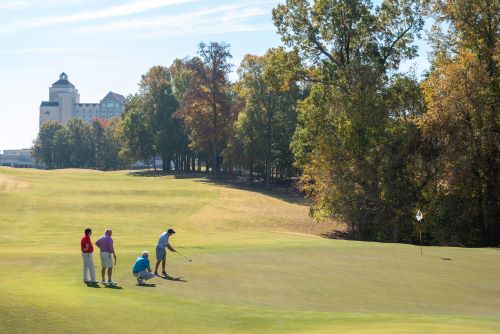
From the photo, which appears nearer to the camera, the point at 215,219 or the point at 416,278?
the point at 416,278

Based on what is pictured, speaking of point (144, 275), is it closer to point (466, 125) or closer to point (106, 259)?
point (106, 259)

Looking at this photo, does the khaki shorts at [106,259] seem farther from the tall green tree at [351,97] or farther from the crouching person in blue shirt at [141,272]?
the tall green tree at [351,97]

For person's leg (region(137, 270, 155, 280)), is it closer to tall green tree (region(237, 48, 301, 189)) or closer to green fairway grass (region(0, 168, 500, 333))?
green fairway grass (region(0, 168, 500, 333))

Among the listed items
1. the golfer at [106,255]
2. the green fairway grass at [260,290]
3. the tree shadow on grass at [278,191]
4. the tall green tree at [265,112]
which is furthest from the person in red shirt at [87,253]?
the tall green tree at [265,112]

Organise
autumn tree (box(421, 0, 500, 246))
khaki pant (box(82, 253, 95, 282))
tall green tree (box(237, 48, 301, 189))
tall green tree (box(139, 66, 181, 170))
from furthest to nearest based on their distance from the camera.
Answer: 1. tall green tree (box(139, 66, 181, 170))
2. tall green tree (box(237, 48, 301, 189))
3. autumn tree (box(421, 0, 500, 246))
4. khaki pant (box(82, 253, 95, 282))

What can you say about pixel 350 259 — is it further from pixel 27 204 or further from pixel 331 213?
pixel 27 204

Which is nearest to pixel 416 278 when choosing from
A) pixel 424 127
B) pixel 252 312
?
pixel 252 312

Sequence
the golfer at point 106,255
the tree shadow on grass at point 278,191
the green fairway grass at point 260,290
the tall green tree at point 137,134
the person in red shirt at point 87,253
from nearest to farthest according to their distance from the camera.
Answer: the green fairway grass at point 260,290, the person in red shirt at point 87,253, the golfer at point 106,255, the tree shadow on grass at point 278,191, the tall green tree at point 137,134

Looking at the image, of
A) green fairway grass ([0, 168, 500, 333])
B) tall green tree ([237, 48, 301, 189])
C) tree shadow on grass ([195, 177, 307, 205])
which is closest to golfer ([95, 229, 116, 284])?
green fairway grass ([0, 168, 500, 333])

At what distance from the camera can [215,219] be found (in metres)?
65.9

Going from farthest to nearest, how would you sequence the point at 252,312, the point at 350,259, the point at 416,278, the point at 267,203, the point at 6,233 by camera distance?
the point at 267,203 < the point at 6,233 < the point at 350,259 < the point at 416,278 < the point at 252,312

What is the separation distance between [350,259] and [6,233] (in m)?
29.9

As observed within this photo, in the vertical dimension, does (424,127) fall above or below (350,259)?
above

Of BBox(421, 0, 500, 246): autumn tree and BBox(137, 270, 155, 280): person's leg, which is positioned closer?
BBox(137, 270, 155, 280): person's leg
